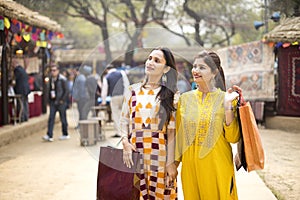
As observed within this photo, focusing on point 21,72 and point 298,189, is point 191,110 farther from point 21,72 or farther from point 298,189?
point 21,72

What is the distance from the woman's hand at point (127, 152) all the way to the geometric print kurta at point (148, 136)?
0.04m

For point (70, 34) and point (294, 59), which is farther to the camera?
point (70, 34)

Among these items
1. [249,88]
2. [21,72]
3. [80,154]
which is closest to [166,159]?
[80,154]

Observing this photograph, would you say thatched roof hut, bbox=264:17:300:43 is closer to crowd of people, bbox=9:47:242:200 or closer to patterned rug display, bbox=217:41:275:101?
patterned rug display, bbox=217:41:275:101

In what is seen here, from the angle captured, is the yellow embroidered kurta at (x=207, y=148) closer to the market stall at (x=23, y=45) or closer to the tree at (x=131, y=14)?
the market stall at (x=23, y=45)

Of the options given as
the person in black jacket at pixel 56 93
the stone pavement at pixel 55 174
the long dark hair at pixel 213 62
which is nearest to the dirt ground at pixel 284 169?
the stone pavement at pixel 55 174

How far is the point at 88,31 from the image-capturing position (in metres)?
29.3

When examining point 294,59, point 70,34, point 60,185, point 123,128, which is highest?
point 70,34

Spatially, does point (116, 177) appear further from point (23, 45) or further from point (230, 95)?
point (23, 45)

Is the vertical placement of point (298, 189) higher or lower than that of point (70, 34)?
lower

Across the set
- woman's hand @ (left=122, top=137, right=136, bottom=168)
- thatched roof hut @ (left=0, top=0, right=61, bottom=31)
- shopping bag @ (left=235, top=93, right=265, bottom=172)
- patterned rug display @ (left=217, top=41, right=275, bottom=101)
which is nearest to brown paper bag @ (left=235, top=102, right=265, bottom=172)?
shopping bag @ (left=235, top=93, right=265, bottom=172)

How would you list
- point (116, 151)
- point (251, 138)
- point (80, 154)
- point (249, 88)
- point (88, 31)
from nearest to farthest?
point (251, 138) < point (116, 151) < point (80, 154) < point (249, 88) < point (88, 31)

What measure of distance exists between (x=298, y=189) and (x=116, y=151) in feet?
8.23

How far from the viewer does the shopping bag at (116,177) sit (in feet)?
8.30
